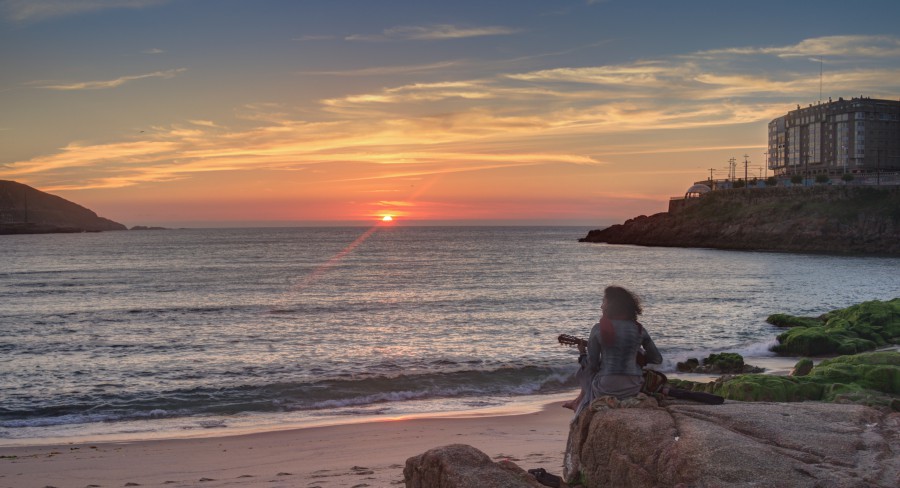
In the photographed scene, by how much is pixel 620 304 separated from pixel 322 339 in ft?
69.5

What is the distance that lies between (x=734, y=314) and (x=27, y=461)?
103ft

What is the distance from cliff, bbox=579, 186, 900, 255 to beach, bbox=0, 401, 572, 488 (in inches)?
3554

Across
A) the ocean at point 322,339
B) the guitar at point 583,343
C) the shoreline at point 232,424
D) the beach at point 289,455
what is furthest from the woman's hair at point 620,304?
the ocean at point 322,339

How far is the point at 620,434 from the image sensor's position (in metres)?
7.38

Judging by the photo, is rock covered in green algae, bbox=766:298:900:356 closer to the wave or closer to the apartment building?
the wave

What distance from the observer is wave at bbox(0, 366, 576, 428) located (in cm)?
1666

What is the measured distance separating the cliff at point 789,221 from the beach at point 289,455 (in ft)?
296

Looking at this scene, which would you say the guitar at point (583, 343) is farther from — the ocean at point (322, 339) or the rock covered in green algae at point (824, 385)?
the ocean at point (322, 339)

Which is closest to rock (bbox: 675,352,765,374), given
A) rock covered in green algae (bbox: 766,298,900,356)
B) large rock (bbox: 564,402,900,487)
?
rock covered in green algae (bbox: 766,298,900,356)

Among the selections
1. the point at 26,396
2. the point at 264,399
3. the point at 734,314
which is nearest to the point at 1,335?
the point at 26,396

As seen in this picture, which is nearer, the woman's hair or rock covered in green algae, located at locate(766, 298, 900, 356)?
the woman's hair

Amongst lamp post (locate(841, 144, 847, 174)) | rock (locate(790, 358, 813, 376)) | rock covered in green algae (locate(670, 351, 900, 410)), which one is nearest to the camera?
rock covered in green algae (locate(670, 351, 900, 410))

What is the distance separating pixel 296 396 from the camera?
18.3m

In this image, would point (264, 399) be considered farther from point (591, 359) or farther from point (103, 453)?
point (591, 359)
